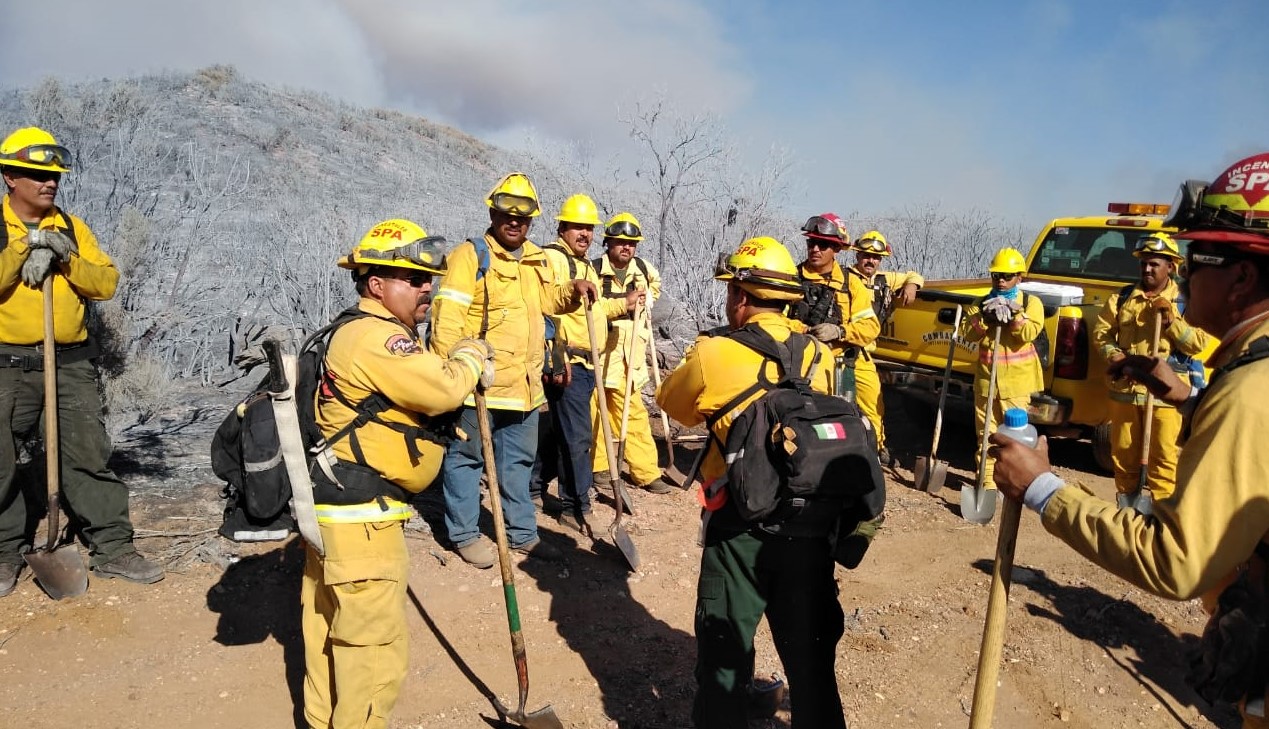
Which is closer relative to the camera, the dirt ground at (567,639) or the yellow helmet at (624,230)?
the dirt ground at (567,639)

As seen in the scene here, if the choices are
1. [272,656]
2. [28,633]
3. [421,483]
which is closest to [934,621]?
[421,483]

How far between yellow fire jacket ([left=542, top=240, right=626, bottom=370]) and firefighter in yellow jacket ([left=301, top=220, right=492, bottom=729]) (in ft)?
9.04

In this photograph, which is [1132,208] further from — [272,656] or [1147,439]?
[272,656]

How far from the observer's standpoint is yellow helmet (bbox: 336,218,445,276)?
273cm

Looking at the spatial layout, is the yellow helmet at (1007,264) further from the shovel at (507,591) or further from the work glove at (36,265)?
the work glove at (36,265)

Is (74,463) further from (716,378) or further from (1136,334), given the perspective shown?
(1136,334)

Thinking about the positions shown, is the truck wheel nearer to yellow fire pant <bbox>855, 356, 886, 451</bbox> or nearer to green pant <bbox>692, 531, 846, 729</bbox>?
yellow fire pant <bbox>855, 356, 886, 451</bbox>

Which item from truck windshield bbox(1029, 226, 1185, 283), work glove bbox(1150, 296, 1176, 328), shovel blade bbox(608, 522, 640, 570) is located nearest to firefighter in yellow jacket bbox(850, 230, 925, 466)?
truck windshield bbox(1029, 226, 1185, 283)

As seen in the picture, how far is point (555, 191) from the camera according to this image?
18.7 metres

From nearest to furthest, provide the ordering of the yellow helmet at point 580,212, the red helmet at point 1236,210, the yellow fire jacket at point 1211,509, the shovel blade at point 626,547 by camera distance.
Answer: the yellow fire jacket at point 1211,509, the red helmet at point 1236,210, the shovel blade at point 626,547, the yellow helmet at point 580,212

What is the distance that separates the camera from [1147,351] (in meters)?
5.55

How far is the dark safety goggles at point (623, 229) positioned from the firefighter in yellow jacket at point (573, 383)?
0.40 metres

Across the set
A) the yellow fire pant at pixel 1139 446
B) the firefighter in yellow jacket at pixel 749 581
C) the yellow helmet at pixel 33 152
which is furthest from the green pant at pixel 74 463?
the yellow fire pant at pixel 1139 446

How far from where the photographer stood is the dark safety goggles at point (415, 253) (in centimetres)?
273
